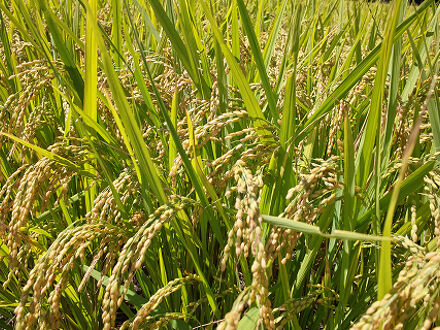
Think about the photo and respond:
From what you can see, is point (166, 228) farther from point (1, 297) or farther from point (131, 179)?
point (1, 297)

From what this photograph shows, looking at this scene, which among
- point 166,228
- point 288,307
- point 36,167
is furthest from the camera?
point 166,228

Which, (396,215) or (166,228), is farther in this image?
(396,215)

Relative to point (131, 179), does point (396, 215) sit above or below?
below

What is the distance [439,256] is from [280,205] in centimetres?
48

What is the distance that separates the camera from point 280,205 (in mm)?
1148

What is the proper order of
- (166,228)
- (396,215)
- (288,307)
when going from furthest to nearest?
(396,215) → (166,228) → (288,307)

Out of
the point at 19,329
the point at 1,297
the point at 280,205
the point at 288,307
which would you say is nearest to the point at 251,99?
the point at 280,205

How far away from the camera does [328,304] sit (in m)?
1.18

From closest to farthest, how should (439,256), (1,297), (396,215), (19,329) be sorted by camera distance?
1. (439,256)
2. (19,329)
3. (1,297)
4. (396,215)

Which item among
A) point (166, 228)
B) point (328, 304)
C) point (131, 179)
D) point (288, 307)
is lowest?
point (328, 304)

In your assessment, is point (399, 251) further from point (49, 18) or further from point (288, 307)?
point (49, 18)

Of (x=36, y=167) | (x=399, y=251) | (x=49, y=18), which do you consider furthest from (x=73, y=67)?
(x=399, y=251)

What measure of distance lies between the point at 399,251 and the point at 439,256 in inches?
17.0

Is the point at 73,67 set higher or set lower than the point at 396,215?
higher
